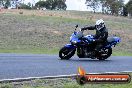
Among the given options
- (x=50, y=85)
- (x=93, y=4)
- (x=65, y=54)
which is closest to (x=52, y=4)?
(x=93, y=4)

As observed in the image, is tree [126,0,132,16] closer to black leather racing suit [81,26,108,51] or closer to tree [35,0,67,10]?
tree [35,0,67,10]

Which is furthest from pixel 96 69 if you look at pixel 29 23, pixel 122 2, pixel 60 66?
pixel 122 2

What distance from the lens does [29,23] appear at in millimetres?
44094

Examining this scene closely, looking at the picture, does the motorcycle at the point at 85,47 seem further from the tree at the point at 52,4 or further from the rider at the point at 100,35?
the tree at the point at 52,4

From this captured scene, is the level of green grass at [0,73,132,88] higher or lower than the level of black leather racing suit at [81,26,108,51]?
Result: lower

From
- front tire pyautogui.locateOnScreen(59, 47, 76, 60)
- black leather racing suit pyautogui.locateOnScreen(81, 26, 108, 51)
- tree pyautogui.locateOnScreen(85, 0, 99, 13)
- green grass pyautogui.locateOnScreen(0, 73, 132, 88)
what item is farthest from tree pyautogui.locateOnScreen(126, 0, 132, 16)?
green grass pyautogui.locateOnScreen(0, 73, 132, 88)

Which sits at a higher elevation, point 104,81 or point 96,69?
point 104,81

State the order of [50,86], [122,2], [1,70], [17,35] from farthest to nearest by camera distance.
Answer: [122,2] < [17,35] < [1,70] < [50,86]

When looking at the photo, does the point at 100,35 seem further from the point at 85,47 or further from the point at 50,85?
the point at 50,85

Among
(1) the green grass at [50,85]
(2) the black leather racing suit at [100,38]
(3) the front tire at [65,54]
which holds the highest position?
(2) the black leather racing suit at [100,38]

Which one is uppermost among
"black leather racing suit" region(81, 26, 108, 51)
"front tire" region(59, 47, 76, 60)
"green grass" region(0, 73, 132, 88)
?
"black leather racing suit" region(81, 26, 108, 51)

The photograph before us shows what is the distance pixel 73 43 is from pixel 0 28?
2454 cm

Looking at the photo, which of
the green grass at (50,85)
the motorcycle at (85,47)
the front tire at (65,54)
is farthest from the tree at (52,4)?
the green grass at (50,85)

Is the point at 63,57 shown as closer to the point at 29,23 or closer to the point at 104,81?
the point at 104,81
